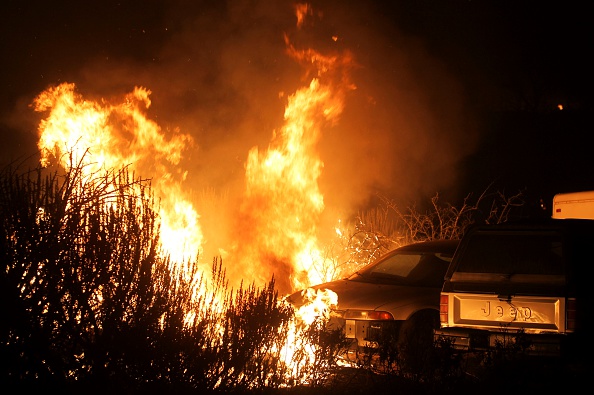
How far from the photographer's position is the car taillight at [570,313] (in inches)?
243

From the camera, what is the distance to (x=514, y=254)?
685 cm

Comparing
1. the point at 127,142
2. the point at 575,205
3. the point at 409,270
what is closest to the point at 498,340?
the point at 409,270

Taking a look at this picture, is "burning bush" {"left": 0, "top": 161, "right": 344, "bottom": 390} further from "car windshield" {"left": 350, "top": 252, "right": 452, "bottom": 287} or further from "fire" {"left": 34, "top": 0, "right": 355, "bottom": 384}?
"fire" {"left": 34, "top": 0, "right": 355, "bottom": 384}

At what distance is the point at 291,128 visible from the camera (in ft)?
35.7

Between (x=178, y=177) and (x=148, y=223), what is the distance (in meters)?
6.50

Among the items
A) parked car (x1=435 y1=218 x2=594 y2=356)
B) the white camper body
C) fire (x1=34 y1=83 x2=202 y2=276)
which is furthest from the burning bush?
the white camper body

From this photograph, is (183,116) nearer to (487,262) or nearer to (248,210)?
(248,210)

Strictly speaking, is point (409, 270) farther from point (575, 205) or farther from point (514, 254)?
point (575, 205)

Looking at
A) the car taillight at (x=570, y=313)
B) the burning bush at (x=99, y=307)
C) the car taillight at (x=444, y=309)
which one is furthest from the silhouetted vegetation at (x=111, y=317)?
the car taillight at (x=444, y=309)

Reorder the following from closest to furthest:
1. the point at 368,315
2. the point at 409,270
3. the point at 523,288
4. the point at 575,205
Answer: the point at 523,288 → the point at 368,315 → the point at 409,270 → the point at 575,205

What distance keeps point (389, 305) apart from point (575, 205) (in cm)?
424

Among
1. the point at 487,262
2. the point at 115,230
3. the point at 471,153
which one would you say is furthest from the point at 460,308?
the point at 471,153

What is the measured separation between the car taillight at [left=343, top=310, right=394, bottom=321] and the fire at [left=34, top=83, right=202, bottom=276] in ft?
9.57

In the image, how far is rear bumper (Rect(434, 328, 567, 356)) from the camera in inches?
240
